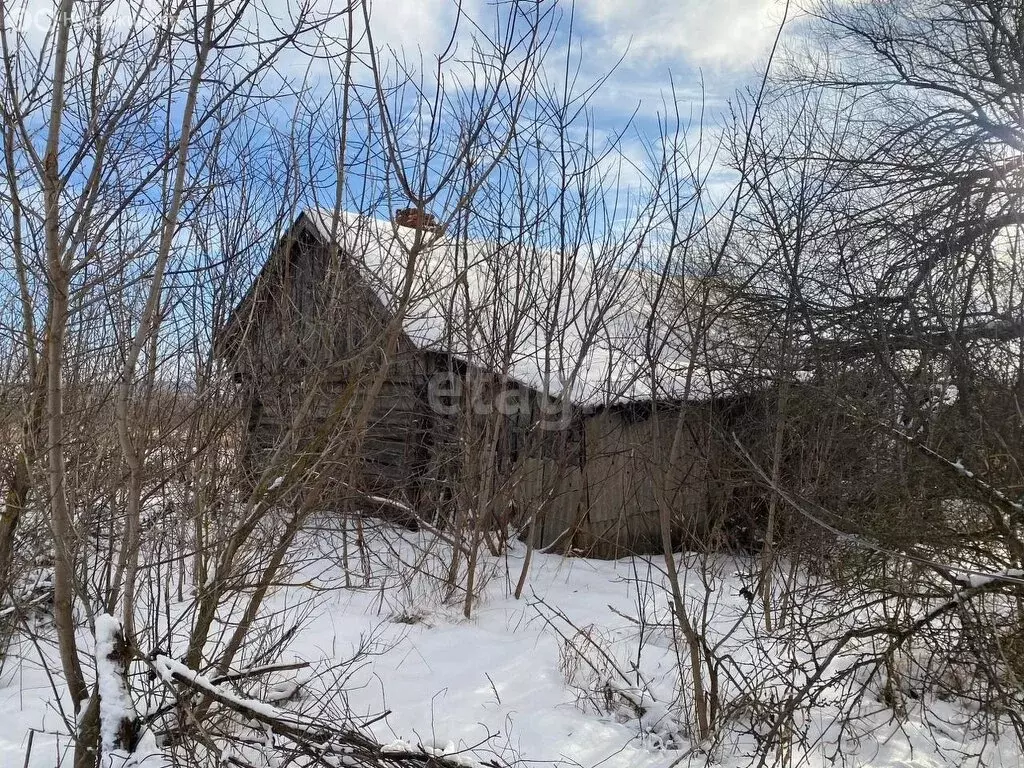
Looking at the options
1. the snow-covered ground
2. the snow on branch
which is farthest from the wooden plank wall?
the snow on branch

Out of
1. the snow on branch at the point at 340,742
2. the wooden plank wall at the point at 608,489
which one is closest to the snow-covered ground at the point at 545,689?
the snow on branch at the point at 340,742

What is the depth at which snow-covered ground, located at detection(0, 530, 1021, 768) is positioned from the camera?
187 inches

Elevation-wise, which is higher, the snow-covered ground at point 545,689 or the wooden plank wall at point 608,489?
the wooden plank wall at point 608,489

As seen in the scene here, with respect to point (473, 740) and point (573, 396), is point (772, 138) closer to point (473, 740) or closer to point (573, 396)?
point (573, 396)

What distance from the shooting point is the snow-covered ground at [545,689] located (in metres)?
4.74

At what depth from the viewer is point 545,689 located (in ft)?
18.9

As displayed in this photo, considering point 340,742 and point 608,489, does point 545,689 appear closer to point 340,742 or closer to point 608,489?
point 340,742

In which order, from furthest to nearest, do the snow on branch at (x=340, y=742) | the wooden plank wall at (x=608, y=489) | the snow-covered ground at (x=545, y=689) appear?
1. the wooden plank wall at (x=608, y=489)
2. the snow-covered ground at (x=545, y=689)
3. the snow on branch at (x=340, y=742)

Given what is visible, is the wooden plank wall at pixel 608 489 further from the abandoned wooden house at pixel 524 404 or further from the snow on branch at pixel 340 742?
the snow on branch at pixel 340 742

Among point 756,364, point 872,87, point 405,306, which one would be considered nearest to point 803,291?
point 756,364

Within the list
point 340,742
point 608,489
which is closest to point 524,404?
point 608,489

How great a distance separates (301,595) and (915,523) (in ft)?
17.4

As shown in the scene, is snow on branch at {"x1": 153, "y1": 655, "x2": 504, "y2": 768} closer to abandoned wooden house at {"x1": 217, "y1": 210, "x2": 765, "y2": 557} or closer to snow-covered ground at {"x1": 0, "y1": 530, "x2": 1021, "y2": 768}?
snow-covered ground at {"x1": 0, "y1": 530, "x2": 1021, "y2": 768}

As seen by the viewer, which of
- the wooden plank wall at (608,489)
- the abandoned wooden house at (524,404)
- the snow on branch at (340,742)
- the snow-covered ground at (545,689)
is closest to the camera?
the snow on branch at (340,742)
